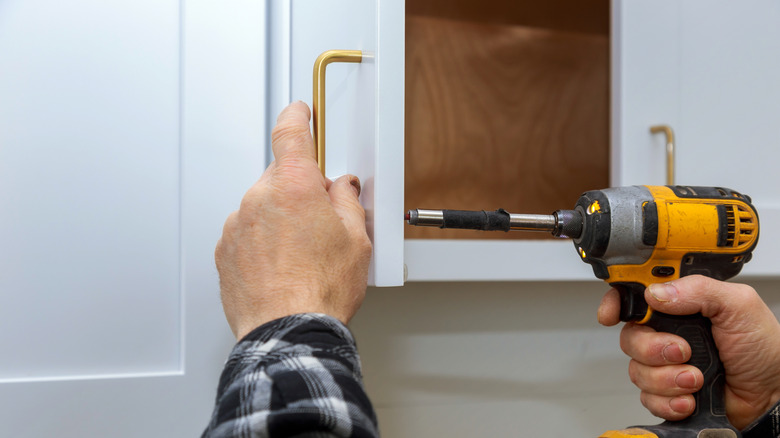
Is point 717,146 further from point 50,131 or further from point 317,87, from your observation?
point 50,131

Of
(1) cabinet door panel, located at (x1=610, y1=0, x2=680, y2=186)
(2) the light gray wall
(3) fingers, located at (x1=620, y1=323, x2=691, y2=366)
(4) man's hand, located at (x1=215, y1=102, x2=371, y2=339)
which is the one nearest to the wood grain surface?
(2) the light gray wall

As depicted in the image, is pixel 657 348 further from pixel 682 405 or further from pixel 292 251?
pixel 292 251

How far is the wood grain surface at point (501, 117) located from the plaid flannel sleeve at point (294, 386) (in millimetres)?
647

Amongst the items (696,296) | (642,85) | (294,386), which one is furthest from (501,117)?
(294,386)

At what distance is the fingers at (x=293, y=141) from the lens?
18.5 inches

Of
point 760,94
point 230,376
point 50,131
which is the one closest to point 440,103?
point 760,94

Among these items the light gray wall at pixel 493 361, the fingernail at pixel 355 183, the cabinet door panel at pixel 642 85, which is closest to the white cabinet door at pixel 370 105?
the fingernail at pixel 355 183

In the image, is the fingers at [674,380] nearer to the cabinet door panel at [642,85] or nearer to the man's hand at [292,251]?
the cabinet door panel at [642,85]

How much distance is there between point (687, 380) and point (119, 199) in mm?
738

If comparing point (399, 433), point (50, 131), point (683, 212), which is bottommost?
point (399, 433)

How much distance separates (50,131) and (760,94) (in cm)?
104

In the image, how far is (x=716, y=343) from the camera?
592 millimetres

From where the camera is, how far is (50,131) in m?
0.67

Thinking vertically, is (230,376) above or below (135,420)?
above
